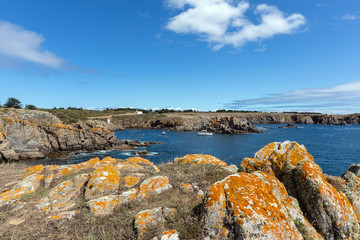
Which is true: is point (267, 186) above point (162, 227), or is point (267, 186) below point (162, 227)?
above

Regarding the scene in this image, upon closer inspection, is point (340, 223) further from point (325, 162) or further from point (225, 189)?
point (325, 162)

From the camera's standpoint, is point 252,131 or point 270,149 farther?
point 252,131

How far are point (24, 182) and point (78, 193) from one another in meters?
2.73

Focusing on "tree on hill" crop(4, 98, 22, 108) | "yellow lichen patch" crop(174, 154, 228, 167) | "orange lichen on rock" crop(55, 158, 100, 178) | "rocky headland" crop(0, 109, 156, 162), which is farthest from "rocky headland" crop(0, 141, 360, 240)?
"tree on hill" crop(4, 98, 22, 108)

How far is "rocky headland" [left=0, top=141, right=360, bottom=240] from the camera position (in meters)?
4.28

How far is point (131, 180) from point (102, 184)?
1110mm

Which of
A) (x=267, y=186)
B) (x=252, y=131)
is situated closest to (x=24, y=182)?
(x=267, y=186)

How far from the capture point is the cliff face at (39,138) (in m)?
36.0

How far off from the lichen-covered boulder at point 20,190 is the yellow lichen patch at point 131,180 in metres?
3.69

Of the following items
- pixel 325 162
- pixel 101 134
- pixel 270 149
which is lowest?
pixel 325 162

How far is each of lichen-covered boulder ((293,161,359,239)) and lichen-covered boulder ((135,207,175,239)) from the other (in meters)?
4.08

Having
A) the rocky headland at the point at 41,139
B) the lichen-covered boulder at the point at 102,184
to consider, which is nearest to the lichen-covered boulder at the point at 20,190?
the lichen-covered boulder at the point at 102,184

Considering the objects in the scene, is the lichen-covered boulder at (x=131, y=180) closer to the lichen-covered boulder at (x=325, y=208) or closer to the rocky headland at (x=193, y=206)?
the rocky headland at (x=193, y=206)

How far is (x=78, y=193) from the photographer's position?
6949 mm
